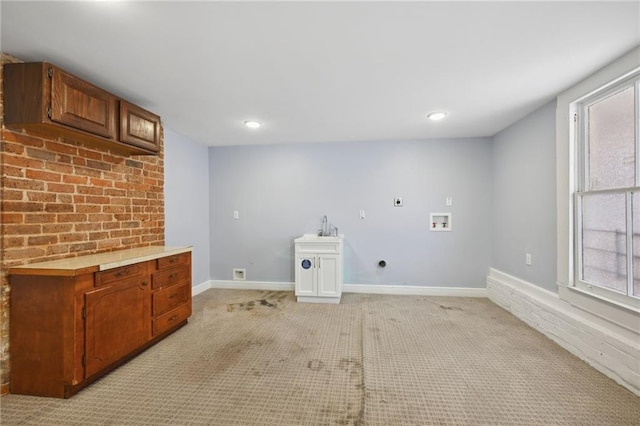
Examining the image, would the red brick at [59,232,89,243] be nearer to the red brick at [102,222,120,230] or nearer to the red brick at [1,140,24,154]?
the red brick at [102,222,120,230]

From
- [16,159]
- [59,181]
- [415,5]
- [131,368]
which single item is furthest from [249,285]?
[415,5]

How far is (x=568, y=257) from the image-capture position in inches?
92.1

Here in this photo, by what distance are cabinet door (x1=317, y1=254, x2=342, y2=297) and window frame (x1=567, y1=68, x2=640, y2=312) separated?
2301mm

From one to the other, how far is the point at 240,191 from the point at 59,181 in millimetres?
2338

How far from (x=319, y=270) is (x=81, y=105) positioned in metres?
2.84

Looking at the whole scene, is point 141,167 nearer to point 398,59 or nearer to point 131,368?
point 131,368

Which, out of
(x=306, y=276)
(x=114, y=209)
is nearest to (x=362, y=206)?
(x=306, y=276)

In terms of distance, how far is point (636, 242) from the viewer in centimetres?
185

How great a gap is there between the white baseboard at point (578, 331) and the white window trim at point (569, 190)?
10 centimetres

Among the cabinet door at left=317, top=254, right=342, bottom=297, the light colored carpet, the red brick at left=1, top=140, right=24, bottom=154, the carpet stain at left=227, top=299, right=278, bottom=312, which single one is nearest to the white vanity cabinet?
the cabinet door at left=317, top=254, right=342, bottom=297

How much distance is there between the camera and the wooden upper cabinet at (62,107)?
1.72 m

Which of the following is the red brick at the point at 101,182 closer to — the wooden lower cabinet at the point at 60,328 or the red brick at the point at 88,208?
the red brick at the point at 88,208

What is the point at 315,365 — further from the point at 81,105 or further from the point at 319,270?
the point at 81,105

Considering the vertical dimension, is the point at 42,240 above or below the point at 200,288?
above
